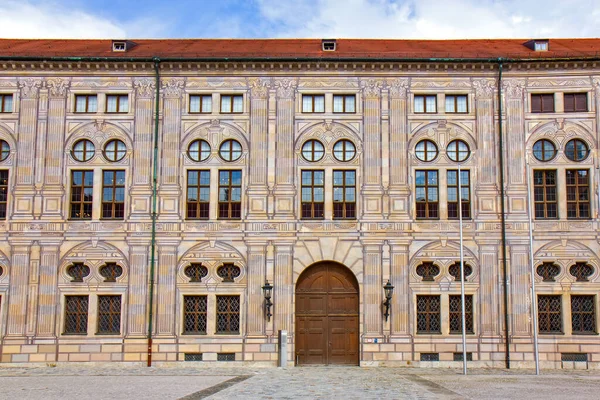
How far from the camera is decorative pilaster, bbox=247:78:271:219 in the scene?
35156 mm

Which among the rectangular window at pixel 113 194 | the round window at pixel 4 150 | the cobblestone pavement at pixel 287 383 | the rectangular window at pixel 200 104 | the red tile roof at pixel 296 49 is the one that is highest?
the red tile roof at pixel 296 49

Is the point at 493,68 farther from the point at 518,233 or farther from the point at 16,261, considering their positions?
the point at 16,261

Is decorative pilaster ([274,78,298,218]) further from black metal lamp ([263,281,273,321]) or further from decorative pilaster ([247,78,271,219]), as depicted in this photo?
black metal lamp ([263,281,273,321])

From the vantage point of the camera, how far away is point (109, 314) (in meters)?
34.5

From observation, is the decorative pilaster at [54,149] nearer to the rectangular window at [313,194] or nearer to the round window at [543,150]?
the rectangular window at [313,194]

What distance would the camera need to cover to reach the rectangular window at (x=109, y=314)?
34406 millimetres

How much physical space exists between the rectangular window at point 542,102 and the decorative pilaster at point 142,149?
1855cm

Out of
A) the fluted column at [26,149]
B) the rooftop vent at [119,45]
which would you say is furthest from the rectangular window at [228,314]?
the rooftop vent at [119,45]

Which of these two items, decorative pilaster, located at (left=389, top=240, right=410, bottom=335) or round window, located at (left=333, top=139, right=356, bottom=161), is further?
round window, located at (left=333, top=139, right=356, bottom=161)

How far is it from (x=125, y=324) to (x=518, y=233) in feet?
62.0

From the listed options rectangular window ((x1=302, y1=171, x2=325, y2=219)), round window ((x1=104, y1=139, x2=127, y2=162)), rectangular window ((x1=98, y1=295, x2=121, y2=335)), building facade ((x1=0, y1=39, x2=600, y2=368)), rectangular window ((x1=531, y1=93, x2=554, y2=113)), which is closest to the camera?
building facade ((x1=0, y1=39, x2=600, y2=368))

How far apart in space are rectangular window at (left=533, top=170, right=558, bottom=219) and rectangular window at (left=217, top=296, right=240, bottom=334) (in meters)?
14.9

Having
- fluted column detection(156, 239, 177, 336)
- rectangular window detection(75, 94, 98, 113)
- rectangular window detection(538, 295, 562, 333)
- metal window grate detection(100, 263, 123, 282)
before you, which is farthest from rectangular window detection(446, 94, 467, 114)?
metal window grate detection(100, 263, 123, 282)

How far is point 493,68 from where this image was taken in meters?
35.9
